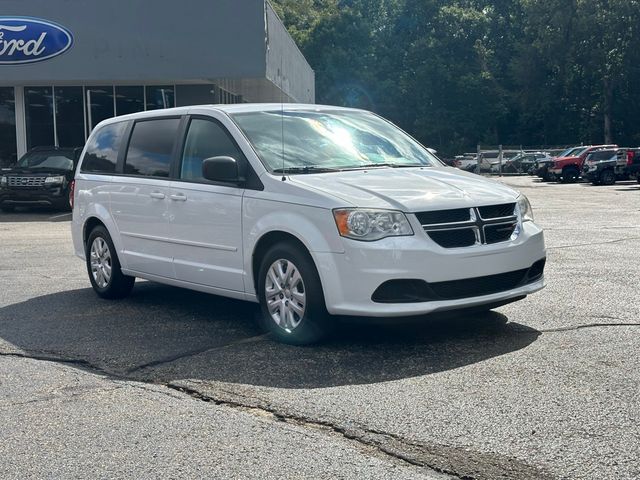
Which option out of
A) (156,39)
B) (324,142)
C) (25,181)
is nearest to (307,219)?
(324,142)

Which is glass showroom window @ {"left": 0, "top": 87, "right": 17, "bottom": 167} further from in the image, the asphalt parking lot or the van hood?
the van hood

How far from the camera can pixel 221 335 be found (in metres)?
7.21

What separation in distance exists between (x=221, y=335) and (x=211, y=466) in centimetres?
298

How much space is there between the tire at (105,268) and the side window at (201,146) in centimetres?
154

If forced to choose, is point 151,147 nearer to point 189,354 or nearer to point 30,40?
point 189,354

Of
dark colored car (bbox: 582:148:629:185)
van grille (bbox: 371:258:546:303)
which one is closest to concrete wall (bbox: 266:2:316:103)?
dark colored car (bbox: 582:148:629:185)

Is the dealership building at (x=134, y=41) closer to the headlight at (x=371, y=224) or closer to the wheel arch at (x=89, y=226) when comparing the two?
the wheel arch at (x=89, y=226)

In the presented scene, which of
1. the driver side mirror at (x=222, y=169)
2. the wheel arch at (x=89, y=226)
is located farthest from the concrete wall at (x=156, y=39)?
the driver side mirror at (x=222, y=169)

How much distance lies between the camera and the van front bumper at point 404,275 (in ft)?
20.3

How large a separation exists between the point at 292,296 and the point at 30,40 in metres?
21.1

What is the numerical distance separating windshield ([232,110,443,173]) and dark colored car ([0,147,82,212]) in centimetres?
1497

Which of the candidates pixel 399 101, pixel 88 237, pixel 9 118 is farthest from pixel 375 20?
pixel 88 237

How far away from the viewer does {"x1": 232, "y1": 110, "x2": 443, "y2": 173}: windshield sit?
7242 millimetres

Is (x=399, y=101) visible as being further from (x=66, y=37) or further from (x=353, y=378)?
(x=353, y=378)
